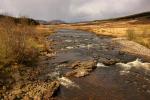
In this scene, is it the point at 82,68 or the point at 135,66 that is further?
the point at 135,66

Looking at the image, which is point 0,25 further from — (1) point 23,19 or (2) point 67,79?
(2) point 67,79

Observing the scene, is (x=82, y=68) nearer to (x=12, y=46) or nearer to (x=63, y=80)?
(x=63, y=80)

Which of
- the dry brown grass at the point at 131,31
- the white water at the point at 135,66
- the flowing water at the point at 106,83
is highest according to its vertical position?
the dry brown grass at the point at 131,31

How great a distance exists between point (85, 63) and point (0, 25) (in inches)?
461

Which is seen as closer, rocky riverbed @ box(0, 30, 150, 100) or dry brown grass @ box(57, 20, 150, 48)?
rocky riverbed @ box(0, 30, 150, 100)

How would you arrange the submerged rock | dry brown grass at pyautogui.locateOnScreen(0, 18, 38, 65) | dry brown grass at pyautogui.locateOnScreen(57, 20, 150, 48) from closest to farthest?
1. the submerged rock
2. dry brown grass at pyautogui.locateOnScreen(0, 18, 38, 65)
3. dry brown grass at pyautogui.locateOnScreen(57, 20, 150, 48)

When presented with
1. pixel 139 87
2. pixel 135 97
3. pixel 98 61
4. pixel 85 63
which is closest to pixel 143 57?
pixel 98 61

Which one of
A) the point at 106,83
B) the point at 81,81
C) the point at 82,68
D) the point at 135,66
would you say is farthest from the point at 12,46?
the point at 135,66

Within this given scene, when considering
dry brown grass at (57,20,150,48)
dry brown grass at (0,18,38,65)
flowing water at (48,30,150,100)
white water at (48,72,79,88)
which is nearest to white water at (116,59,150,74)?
flowing water at (48,30,150,100)

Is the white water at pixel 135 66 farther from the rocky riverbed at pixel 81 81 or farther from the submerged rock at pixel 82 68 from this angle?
the submerged rock at pixel 82 68

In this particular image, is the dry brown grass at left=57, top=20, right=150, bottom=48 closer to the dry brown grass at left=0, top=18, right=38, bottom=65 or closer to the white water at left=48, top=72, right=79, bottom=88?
the dry brown grass at left=0, top=18, right=38, bottom=65

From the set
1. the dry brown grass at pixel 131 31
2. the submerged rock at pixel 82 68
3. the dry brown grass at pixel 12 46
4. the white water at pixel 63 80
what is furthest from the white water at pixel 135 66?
the dry brown grass at pixel 131 31

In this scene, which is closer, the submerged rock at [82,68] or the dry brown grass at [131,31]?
the submerged rock at [82,68]

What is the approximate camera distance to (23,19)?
3669 centimetres
